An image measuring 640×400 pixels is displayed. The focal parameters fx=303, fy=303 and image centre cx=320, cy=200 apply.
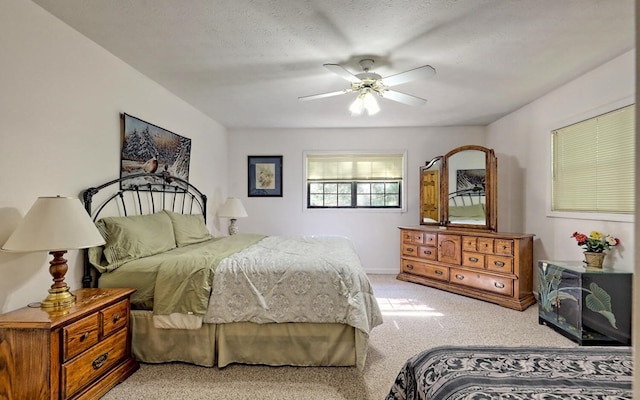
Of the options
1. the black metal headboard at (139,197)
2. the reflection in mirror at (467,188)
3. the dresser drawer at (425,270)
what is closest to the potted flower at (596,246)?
the reflection in mirror at (467,188)

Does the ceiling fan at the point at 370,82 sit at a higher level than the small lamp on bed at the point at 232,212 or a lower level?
higher

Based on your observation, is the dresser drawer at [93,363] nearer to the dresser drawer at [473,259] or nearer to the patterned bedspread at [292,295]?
the patterned bedspread at [292,295]

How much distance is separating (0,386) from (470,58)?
3905mm

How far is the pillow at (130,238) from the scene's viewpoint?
7.80 feet

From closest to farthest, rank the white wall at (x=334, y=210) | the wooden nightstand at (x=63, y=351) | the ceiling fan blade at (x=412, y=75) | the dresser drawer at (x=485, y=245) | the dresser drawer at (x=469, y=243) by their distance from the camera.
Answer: the wooden nightstand at (x=63, y=351) < the ceiling fan blade at (x=412, y=75) < the dresser drawer at (x=485, y=245) < the dresser drawer at (x=469, y=243) < the white wall at (x=334, y=210)

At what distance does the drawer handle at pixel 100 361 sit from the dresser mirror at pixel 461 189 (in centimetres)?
429

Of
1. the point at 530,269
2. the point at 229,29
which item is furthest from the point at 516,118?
the point at 229,29

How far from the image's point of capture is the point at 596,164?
297 centimetres

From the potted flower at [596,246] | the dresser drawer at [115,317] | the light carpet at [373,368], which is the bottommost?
the light carpet at [373,368]

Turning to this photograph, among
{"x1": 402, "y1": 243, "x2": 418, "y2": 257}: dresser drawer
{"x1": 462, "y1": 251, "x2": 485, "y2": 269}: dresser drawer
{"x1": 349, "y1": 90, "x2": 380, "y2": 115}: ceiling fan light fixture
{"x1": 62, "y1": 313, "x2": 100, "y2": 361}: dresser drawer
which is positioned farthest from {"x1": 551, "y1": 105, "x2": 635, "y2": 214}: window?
{"x1": 62, "y1": 313, "x2": 100, "y2": 361}: dresser drawer

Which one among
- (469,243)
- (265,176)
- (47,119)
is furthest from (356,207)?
(47,119)

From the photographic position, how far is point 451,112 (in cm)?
439

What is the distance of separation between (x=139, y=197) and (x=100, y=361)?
164cm

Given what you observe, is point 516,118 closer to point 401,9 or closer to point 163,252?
point 401,9
